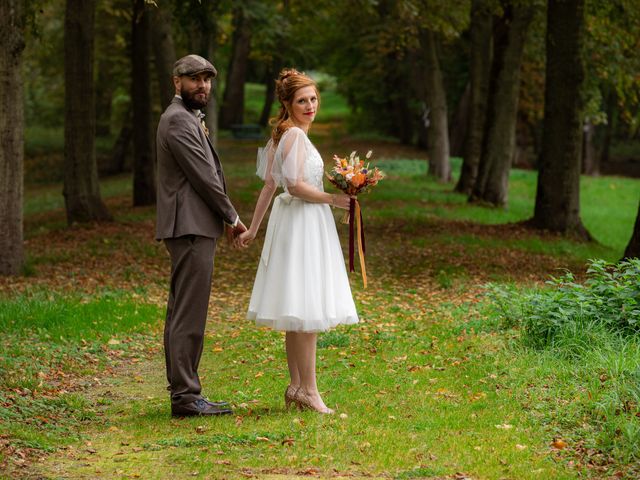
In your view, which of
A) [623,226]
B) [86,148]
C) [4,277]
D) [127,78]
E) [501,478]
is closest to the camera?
[501,478]

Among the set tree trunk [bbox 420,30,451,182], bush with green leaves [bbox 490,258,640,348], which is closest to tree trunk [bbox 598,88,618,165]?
tree trunk [bbox 420,30,451,182]

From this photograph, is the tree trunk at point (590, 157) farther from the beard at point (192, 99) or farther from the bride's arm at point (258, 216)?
the beard at point (192, 99)

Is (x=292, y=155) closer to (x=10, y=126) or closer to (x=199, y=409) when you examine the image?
(x=199, y=409)

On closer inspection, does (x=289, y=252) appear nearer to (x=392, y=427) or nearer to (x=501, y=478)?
(x=392, y=427)

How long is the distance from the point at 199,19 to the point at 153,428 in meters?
13.7

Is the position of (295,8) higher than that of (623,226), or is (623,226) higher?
(295,8)

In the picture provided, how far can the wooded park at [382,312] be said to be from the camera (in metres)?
6.24

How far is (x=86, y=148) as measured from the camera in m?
18.7

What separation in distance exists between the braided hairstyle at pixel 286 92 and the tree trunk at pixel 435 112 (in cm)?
2341

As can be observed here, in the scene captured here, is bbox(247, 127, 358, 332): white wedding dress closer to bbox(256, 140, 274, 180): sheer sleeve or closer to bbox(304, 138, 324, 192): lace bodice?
bbox(304, 138, 324, 192): lace bodice

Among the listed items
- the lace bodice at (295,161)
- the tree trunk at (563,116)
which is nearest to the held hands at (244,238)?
the lace bodice at (295,161)

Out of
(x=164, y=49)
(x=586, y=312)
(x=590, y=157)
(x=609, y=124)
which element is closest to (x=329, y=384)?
(x=586, y=312)

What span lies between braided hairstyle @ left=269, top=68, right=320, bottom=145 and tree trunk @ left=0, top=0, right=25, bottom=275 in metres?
6.39

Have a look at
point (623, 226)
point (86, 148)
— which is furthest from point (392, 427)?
point (623, 226)
